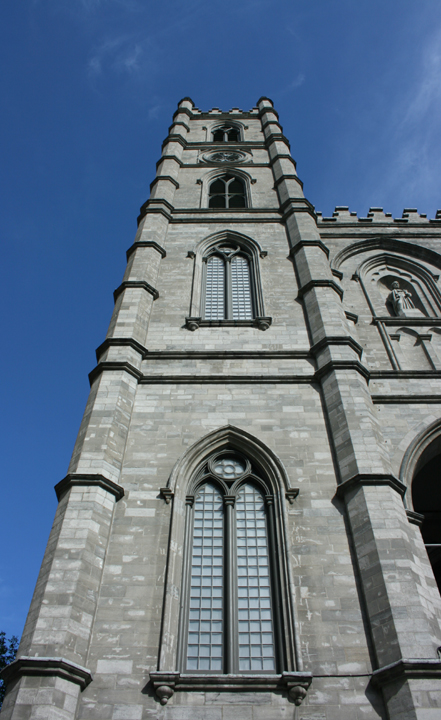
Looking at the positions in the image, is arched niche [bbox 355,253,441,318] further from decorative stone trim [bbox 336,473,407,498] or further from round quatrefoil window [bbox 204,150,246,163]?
round quatrefoil window [bbox 204,150,246,163]

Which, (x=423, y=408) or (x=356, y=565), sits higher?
(x=423, y=408)

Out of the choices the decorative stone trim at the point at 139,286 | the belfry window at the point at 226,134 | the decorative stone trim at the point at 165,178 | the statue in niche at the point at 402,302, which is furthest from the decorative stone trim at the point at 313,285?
the belfry window at the point at 226,134

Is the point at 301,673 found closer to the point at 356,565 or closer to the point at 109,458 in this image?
the point at 356,565

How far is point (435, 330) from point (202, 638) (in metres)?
9.96

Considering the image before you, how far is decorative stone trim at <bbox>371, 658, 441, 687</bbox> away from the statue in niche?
10.00 m

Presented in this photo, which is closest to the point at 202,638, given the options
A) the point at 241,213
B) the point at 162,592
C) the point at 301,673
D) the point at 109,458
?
the point at 162,592

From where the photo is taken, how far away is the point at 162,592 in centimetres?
826

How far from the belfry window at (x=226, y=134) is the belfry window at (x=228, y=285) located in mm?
12223

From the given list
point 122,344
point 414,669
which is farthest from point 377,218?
point 414,669

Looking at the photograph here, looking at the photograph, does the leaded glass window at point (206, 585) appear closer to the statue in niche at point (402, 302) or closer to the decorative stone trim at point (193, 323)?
the decorative stone trim at point (193, 323)

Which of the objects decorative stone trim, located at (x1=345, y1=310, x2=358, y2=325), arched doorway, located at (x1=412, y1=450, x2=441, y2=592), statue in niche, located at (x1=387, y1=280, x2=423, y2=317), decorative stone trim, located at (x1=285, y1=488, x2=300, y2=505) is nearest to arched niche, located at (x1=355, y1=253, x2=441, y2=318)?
statue in niche, located at (x1=387, y1=280, x2=423, y2=317)

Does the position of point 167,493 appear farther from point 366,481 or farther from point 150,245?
point 150,245

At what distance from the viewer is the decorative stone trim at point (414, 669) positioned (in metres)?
6.92

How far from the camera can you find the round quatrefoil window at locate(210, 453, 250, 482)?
401 inches
